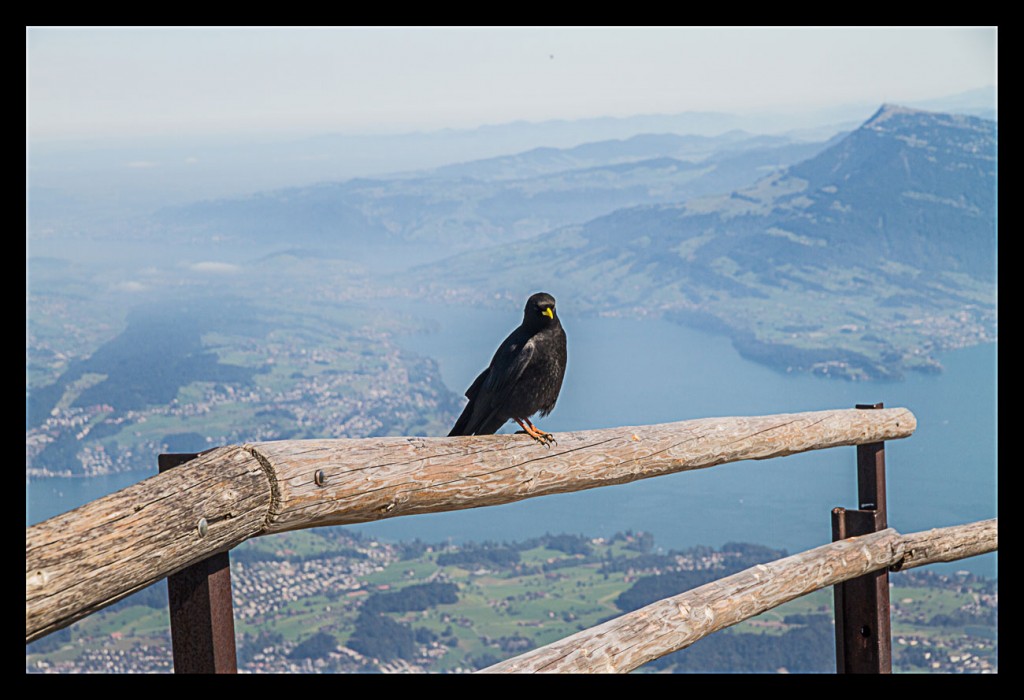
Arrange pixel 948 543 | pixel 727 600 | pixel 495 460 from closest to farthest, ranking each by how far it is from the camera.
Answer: pixel 495 460, pixel 727 600, pixel 948 543

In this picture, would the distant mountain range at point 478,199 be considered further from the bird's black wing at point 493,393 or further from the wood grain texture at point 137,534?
the wood grain texture at point 137,534

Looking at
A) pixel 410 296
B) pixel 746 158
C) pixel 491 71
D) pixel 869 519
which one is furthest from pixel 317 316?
pixel 869 519

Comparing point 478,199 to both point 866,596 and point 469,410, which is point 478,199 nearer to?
point 866,596

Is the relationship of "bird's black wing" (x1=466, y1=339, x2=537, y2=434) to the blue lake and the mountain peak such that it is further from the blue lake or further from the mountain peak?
the mountain peak

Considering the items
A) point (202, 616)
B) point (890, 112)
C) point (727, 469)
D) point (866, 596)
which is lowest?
point (727, 469)

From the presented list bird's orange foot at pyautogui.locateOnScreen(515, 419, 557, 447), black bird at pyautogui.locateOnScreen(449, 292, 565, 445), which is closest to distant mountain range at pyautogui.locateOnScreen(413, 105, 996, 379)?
black bird at pyautogui.locateOnScreen(449, 292, 565, 445)

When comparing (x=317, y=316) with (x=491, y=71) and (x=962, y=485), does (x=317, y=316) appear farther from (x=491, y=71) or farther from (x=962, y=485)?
(x=962, y=485)

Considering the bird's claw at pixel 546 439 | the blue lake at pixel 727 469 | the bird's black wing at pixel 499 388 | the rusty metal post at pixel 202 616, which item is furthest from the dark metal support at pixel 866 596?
the blue lake at pixel 727 469

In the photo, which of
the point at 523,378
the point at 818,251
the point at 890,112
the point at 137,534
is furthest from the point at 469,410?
the point at 890,112
